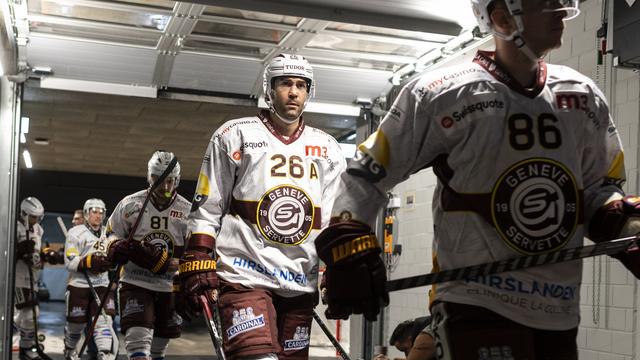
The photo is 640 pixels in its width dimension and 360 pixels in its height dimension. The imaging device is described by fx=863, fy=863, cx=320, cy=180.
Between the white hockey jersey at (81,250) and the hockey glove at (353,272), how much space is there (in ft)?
25.5

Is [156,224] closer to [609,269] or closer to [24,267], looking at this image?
[609,269]

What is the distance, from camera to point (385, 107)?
31.3 feet

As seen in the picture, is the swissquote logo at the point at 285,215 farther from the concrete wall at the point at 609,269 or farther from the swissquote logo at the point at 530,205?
the concrete wall at the point at 609,269

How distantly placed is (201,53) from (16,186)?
2236 mm

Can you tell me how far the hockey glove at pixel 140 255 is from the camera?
255 inches

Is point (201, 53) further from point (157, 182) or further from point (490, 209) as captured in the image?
point (490, 209)

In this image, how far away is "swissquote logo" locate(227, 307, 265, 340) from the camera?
3604mm

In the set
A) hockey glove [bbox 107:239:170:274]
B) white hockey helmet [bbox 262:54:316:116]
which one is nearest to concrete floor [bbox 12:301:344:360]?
hockey glove [bbox 107:239:170:274]

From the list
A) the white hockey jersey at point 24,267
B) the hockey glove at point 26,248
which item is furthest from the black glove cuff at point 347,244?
the white hockey jersey at point 24,267

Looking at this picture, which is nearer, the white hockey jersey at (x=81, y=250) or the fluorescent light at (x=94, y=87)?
the fluorescent light at (x=94, y=87)

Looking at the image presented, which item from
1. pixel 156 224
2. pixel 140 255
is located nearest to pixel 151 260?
pixel 140 255

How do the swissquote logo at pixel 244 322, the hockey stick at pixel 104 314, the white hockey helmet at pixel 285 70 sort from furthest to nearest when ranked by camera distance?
the hockey stick at pixel 104 314
the white hockey helmet at pixel 285 70
the swissquote logo at pixel 244 322

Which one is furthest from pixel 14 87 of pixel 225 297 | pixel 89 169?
pixel 89 169

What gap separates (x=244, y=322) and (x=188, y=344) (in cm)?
963
